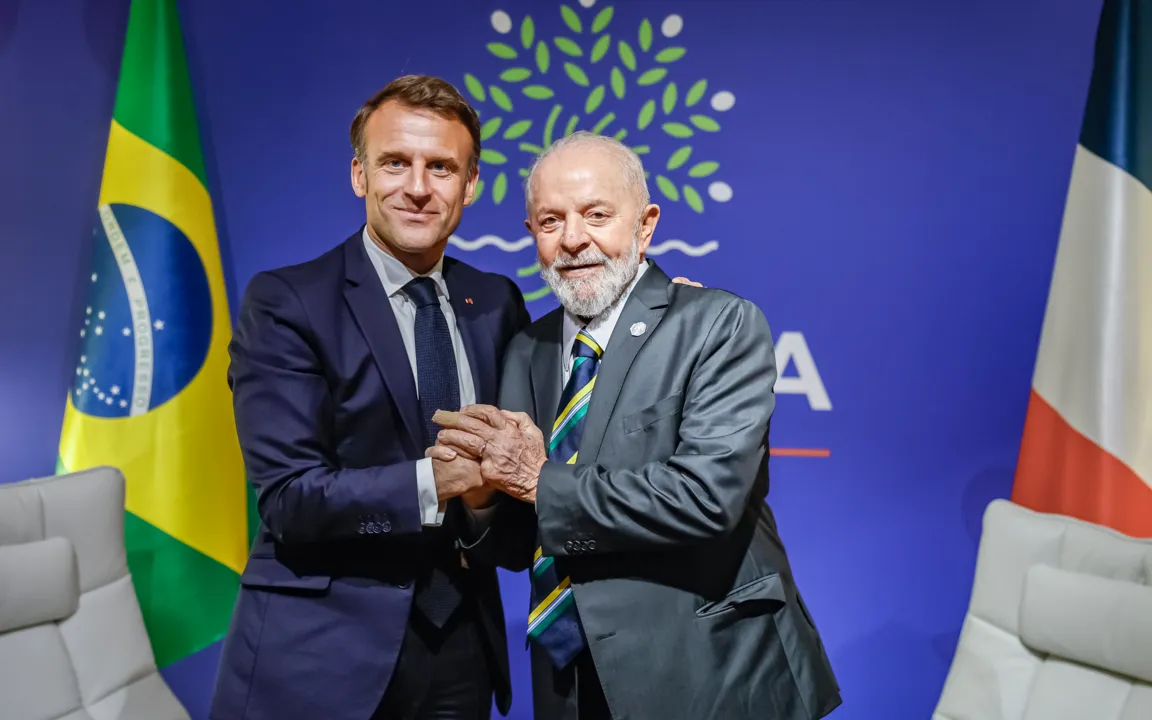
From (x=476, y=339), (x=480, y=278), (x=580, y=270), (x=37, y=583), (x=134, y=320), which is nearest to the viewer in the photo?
(x=580, y=270)

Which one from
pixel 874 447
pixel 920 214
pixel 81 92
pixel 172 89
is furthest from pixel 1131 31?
pixel 81 92

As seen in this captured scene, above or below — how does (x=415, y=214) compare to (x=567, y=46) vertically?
below

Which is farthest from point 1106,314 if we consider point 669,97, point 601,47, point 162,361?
point 162,361

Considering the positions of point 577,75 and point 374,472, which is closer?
point 374,472

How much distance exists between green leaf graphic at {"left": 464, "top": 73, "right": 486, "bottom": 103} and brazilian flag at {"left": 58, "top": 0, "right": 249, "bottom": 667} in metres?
0.94

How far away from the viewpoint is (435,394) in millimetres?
1823

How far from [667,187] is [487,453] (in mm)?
1791

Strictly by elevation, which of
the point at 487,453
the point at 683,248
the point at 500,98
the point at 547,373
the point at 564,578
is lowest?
the point at 564,578

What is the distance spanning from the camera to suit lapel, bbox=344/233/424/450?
1764 millimetres

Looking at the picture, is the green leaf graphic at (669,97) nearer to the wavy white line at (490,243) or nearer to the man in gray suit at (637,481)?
the wavy white line at (490,243)

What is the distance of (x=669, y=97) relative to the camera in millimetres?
3145

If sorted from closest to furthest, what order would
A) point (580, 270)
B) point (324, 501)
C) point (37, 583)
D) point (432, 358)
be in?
point (324, 501), point (580, 270), point (432, 358), point (37, 583)

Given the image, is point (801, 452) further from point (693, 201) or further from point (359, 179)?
point (359, 179)

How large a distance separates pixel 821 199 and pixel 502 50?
1.22m
